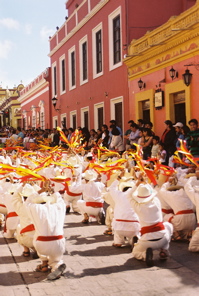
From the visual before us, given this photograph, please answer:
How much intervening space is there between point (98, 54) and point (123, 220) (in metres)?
15.6

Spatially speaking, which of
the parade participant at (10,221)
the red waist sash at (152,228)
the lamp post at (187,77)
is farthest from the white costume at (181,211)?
the lamp post at (187,77)

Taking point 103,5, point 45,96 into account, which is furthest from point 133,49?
point 45,96

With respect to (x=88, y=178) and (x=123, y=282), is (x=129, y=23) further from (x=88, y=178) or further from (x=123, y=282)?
(x=123, y=282)

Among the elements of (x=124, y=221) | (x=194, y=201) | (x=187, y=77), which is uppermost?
(x=187, y=77)

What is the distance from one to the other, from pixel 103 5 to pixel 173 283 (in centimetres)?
1652

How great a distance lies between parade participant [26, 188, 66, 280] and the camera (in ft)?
18.2

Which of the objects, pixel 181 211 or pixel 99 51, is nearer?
pixel 181 211

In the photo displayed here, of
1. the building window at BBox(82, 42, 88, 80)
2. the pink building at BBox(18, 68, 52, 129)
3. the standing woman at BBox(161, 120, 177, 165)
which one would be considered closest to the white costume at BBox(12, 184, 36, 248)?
the standing woman at BBox(161, 120, 177, 165)

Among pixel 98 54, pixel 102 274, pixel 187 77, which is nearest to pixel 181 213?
pixel 102 274

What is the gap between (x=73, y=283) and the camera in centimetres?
525

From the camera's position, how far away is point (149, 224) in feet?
19.3

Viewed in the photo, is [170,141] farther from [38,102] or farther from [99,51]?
[38,102]

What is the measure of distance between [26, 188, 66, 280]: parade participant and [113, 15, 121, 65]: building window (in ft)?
44.7

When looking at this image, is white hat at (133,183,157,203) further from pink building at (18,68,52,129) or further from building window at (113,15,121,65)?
pink building at (18,68,52,129)
